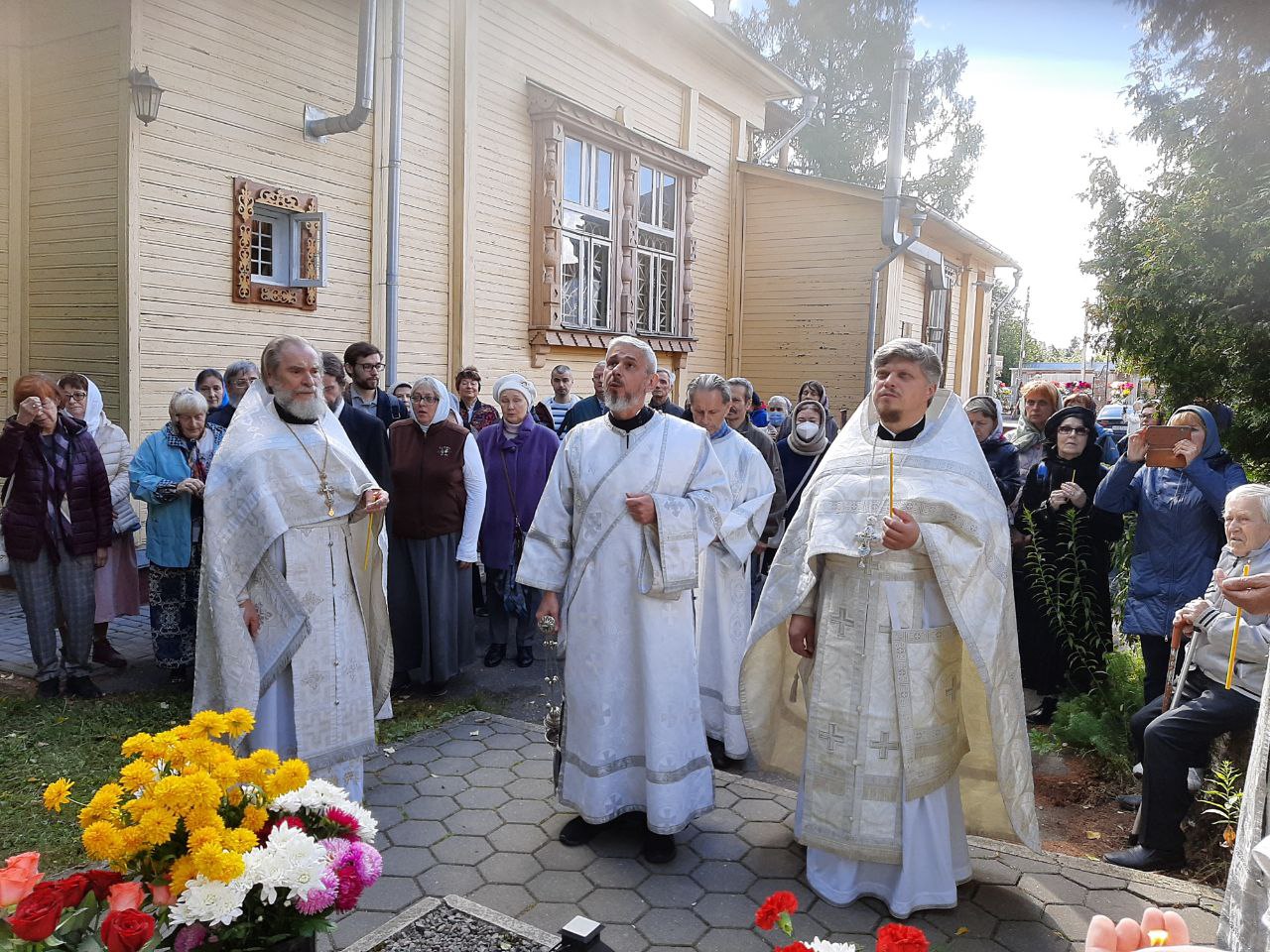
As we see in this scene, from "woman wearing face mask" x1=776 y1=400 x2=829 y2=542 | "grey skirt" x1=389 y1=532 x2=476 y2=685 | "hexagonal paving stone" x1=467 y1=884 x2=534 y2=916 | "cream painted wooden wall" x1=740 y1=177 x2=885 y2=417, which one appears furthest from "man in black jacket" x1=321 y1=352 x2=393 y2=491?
"cream painted wooden wall" x1=740 y1=177 x2=885 y2=417

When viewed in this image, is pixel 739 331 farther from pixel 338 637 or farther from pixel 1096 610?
pixel 338 637

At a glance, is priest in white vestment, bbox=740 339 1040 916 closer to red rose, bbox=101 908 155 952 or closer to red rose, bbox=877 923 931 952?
red rose, bbox=877 923 931 952

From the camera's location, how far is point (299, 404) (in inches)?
156

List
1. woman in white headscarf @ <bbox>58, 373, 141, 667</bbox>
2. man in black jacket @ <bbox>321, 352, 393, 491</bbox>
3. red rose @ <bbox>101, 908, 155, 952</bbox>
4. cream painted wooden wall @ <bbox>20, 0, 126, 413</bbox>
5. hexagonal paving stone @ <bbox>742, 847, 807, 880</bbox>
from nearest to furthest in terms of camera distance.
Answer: red rose @ <bbox>101, 908, 155, 952</bbox>
hexagonal paving stone @ <bbox>742, 847, 807, 880</bbox>
man in black jacket @ <bbox>321, 352, 393, 491</bbox>
woman in white headscarf @ <bbox>58, 373, 141, 667</bbox>
cream painted wooden wall @ <bbox>20, 0, 126, 413</bbox>

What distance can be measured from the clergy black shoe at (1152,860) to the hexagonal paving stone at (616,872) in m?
1.95

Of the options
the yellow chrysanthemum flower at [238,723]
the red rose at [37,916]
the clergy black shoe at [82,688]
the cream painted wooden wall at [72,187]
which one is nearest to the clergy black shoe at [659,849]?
the yellow chrysanthemum flower at [238,723]

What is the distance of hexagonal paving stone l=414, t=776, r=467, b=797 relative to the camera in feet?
14.4

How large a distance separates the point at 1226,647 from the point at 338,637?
362 centimetres

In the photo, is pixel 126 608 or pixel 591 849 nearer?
pixel 591 849

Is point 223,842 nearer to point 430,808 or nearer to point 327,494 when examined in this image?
point 327,494

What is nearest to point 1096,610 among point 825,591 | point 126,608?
point 825,591

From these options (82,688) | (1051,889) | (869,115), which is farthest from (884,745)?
(869,115)

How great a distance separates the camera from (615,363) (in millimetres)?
3867

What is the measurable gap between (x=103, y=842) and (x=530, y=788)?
2.70m
